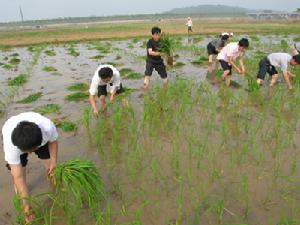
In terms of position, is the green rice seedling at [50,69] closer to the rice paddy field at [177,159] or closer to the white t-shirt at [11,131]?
the rice paddy field at [177,159]

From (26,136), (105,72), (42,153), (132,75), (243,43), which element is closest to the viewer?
(26,136)

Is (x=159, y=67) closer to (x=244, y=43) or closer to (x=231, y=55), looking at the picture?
(x=231, y=55)

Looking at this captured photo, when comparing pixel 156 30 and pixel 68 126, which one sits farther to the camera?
pixel 156 30

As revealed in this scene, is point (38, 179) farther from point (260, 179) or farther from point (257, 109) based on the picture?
point (257, 109)

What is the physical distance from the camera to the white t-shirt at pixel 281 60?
243 inches

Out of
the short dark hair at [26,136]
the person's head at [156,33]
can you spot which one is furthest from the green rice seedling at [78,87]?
the short dark hair at [26,136]

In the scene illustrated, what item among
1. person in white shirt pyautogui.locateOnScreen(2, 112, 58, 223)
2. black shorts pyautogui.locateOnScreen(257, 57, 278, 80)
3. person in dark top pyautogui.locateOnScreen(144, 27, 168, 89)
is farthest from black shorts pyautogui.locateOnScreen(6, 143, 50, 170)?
black shorts pyautogui.locateOnScreen(257, 57, 278, 80)

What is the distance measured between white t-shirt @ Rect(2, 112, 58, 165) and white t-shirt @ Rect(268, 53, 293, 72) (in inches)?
188

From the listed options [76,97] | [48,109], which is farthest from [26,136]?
[76,97]

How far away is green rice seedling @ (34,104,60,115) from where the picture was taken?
5.87 meters

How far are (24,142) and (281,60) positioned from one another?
17.3 ft

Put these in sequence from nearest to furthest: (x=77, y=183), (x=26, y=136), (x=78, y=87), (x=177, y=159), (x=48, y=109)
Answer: (x=26, y=136), (x=77, y=183), (x=177, y=159), (x=48, y=109), (x=78, y=87)

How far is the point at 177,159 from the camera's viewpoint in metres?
3.55

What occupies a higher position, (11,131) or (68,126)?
(11,131)
